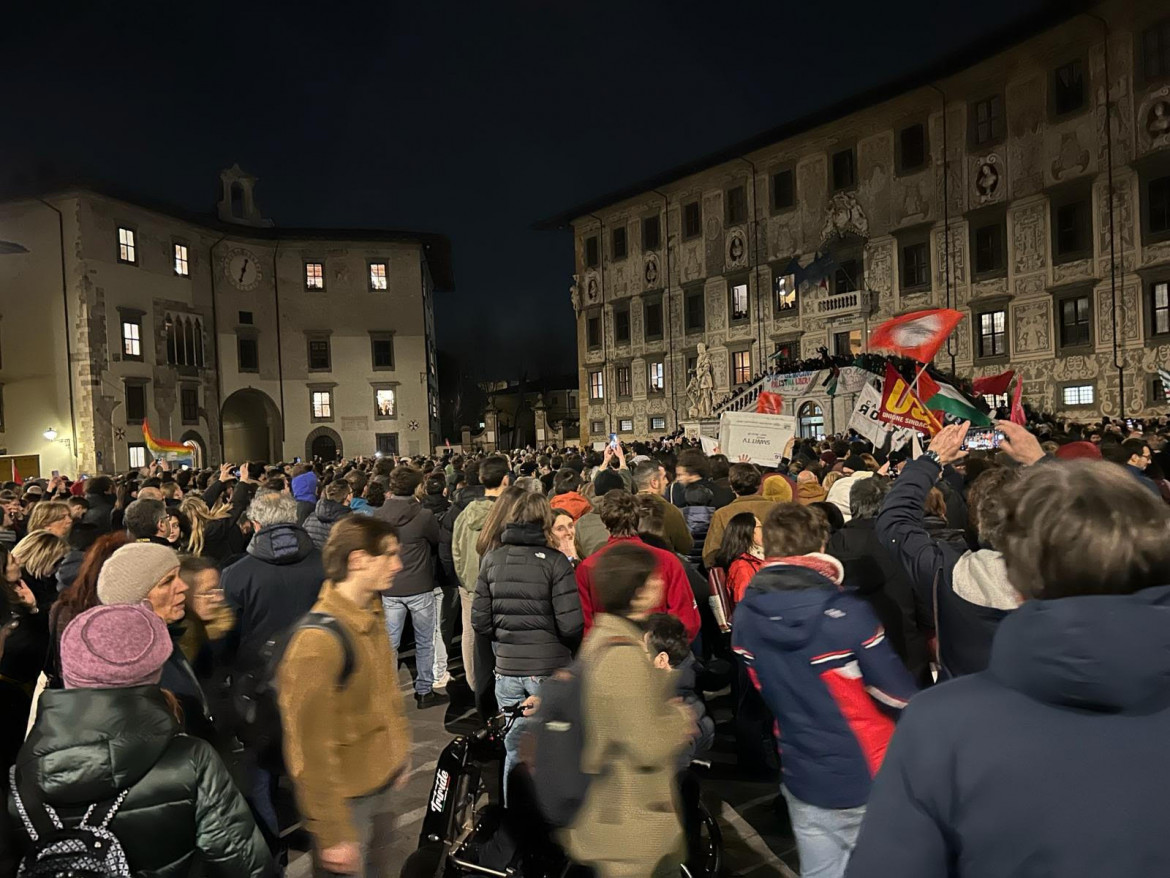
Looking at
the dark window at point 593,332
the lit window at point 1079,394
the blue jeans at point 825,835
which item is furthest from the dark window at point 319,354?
the blue jeans at point 825,835

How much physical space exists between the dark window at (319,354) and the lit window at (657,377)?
53.4 feet

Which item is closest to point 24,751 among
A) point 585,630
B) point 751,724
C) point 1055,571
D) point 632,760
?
point 632,760

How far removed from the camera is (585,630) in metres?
5.27

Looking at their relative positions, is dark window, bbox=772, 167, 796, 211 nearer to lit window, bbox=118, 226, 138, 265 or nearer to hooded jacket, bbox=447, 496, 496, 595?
lit window, bbox=118, 226, 138, 265

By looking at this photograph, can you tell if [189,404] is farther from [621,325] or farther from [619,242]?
[619,242]

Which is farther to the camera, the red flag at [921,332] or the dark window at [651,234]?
the dark window at [651,234]

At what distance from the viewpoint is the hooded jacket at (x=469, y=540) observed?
7.11 m

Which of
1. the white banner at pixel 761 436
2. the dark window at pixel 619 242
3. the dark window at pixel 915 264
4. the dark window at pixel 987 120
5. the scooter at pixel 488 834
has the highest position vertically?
the dark window at pixel 987 120

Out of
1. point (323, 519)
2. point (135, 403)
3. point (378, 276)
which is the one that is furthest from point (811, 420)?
point (135, 403)

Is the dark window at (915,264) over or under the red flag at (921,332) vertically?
over

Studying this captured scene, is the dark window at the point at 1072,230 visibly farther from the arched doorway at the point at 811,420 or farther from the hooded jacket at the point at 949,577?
the hooded jacket at the point at 949,577

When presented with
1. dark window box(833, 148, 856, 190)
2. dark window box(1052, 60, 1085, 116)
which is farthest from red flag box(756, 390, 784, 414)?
dark window box(833, 148, 856, 190)

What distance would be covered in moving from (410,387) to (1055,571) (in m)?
44.7

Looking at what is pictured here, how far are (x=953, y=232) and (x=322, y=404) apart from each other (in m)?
29.8
